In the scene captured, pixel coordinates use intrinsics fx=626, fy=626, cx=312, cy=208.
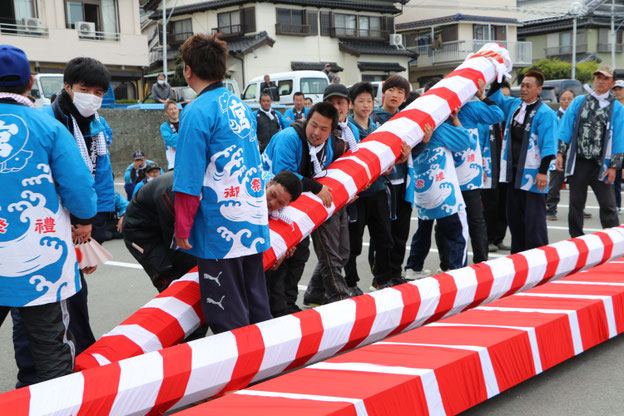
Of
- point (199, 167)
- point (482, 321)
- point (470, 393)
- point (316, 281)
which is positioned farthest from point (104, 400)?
point (316, 281)

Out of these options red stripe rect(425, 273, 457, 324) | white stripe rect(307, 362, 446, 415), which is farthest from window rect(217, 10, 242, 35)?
white stripe rect(307, 362, 446, 415)

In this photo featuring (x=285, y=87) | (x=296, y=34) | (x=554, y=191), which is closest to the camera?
(x=554, y=191)

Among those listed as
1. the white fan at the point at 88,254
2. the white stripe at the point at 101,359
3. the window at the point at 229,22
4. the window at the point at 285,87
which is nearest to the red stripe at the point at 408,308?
the white stripe at the point at 101,359

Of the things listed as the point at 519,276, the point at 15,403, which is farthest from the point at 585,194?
the point at 15,403

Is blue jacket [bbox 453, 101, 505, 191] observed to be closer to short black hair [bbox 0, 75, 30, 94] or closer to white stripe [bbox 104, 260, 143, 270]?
white stripe [bbox 104, 260, 143, 270]

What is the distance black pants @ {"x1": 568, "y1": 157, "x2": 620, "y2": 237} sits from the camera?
659 cm

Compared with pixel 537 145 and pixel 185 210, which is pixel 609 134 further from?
pixel 185 210

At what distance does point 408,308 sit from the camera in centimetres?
392

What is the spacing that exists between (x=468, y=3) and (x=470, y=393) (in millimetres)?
37930

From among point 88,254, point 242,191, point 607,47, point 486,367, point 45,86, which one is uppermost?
point 607,47

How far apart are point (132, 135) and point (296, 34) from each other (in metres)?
17.5

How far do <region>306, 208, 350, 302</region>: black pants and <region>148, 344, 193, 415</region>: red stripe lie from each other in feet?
6.30

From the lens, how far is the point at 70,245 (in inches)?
122

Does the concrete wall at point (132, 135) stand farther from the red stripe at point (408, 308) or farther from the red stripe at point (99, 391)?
the red stripe at point (99, 391)
